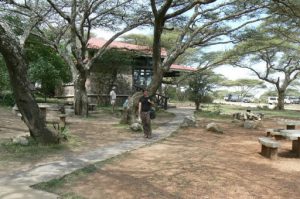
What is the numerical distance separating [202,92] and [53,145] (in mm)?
18146

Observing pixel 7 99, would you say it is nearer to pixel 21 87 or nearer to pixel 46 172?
pixel 21 87

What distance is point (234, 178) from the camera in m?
7.22

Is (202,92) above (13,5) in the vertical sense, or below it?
below

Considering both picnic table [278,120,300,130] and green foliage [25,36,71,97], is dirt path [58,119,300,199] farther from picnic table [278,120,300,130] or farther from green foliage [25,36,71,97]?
green foliage [25,36,71,97]

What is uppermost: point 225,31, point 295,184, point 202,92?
point 225,31

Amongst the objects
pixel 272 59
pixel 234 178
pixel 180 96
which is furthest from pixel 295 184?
pixel 180 96

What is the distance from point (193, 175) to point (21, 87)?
4664 mm

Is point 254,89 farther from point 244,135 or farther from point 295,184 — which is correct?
point 295,184

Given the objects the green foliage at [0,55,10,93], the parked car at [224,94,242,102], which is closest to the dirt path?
the green foliage at [0,55,10,93]

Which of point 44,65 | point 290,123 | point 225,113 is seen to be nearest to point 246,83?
point 225,113

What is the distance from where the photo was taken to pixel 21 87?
927 centimetres

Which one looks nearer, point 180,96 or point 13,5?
point 13,5

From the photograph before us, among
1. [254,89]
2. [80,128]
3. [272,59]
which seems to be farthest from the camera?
[254,89]

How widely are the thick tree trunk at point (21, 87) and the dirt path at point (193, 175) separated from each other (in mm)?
2300
